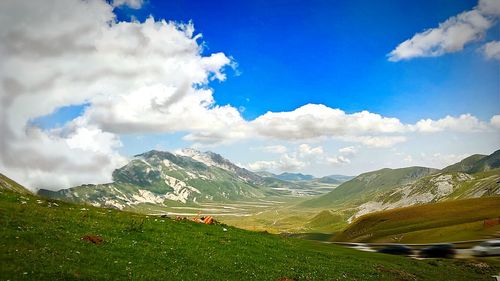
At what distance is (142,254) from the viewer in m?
29.0

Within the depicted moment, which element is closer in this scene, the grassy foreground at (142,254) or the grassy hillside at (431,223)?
the grassy foreground at (142,254)

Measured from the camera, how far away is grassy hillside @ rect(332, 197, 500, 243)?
103812 millimetres

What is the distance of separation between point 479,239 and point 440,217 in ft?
165

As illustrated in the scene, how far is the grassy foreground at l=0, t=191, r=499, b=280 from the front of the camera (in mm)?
22406

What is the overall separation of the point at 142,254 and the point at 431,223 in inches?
5032

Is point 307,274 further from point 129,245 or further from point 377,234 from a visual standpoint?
point 377,234

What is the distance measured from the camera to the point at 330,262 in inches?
1702

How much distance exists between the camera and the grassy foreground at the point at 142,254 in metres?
22.4

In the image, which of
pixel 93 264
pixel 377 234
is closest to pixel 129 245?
pixel 93 264

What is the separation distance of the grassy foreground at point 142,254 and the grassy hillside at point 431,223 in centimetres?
5998

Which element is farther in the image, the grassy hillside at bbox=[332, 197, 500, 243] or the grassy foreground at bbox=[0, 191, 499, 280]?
the grassy hillside at bbox=[332, 197, 500, 243]

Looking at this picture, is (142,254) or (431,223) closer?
(142,254)

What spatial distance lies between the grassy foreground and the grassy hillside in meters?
60.0

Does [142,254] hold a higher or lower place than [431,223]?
higher
